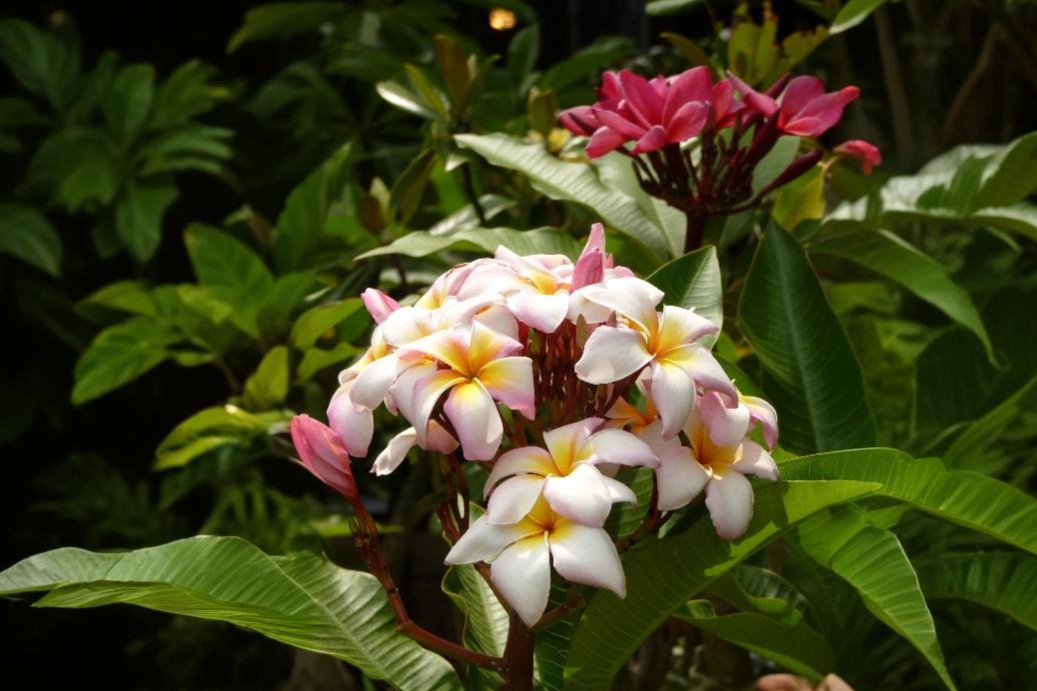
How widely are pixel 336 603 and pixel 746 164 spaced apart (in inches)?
17.9

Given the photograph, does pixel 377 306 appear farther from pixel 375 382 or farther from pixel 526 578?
pixel 526 578

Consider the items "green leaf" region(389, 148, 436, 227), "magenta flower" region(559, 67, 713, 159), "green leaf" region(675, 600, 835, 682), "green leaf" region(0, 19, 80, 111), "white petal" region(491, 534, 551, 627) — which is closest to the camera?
"white petal" region(491, 534, 551, 627)

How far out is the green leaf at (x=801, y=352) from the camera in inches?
36.4

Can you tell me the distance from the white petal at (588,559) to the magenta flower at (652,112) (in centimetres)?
39

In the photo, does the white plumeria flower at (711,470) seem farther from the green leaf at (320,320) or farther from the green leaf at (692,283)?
the green leaf at (320,320)

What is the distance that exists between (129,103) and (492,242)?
109cm

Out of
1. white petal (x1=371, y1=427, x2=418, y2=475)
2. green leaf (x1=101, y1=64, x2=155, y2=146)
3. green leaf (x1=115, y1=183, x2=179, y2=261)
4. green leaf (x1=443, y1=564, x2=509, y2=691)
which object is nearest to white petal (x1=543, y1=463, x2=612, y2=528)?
white petal (x1=371, y1=427, x2=418, y2=475)

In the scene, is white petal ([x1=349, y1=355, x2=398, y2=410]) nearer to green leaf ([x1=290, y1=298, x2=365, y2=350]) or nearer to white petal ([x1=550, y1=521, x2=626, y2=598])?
white petal ([x1=550, y1=521, x2=626, y2=598])

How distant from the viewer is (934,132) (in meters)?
2.74

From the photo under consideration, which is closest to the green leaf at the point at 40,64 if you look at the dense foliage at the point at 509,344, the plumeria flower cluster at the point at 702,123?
the dense foliage at the point at 509,344

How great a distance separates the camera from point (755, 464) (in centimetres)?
64

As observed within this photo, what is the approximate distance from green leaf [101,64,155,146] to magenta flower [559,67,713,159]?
113 centimetres

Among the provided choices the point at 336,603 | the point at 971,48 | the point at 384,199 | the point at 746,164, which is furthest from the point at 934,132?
the point at 336,603

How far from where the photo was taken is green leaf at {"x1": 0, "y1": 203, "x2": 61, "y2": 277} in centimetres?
182
